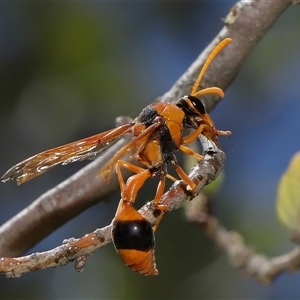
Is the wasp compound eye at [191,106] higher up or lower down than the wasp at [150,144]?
higher up

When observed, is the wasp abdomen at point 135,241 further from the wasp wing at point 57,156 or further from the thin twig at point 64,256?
the wasp wing at point 57,156

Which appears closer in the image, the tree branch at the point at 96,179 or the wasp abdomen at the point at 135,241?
the wasp abdomen at the point at 135,241

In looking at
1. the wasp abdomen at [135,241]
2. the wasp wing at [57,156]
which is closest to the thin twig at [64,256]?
the wasp abdomen at [135,241]

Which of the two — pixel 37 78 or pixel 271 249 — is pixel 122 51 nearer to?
pixel 37 78

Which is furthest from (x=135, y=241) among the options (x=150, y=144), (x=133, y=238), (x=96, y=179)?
(x=96, y=179)

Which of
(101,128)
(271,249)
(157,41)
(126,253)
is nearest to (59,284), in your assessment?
(101,128)

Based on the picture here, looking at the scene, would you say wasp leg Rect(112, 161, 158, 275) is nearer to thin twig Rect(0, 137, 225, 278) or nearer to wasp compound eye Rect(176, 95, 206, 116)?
thin twig Rect(0, 137, 225, 278)
